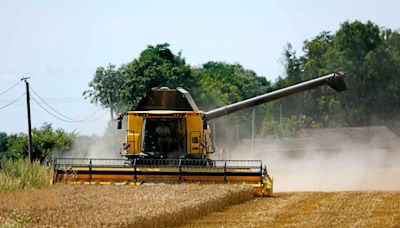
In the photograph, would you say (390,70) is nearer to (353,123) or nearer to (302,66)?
(353,123)

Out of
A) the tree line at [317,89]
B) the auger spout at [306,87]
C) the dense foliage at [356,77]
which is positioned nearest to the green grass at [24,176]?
the auger spout at [306,87]

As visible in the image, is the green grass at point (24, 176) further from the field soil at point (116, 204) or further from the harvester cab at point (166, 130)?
the harvester cab at point (166, 130)

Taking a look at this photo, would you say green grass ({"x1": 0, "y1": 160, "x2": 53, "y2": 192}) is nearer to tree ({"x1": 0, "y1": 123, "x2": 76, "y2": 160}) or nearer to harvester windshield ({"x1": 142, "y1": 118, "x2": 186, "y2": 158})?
harvester windshield ({"x1": 142, "y1": 118, "x2": 186, "y2": 158})

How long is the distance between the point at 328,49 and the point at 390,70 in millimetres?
9464

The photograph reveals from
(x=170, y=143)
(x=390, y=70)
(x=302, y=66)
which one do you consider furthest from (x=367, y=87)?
(x=170, y=143)

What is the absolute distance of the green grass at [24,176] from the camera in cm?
2434

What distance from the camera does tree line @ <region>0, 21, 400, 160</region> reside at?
248 ft

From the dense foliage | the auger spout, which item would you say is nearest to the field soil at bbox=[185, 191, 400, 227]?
the auger spout

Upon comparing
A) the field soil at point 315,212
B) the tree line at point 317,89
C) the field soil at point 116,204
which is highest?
the tree line at point 317,89

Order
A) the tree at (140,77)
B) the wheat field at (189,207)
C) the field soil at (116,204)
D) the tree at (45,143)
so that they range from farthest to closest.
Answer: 1. the tree at (140,77)
2. the tree at (45,143)
3. the wheat field at (189,207)
4. the field soil at (116,204)

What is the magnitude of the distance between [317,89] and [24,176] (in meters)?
62.1

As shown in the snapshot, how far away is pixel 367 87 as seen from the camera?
262ft

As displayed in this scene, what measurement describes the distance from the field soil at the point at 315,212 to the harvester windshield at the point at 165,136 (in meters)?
4.12

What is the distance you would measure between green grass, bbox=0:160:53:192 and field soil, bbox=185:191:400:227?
18.9ft
